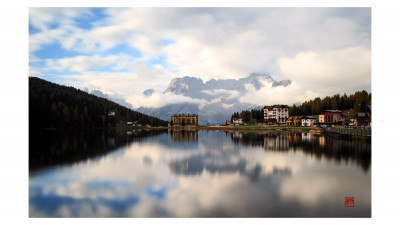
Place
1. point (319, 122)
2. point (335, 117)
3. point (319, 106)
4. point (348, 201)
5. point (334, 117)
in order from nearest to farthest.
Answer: point (348, 201), point (334, 117), point (335, 117), point (319, 122), point (319, 106)

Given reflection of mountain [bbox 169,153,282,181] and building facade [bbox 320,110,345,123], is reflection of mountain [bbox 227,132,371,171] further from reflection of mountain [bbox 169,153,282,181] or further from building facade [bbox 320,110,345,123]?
building facade [bbox 320,110,345,123]

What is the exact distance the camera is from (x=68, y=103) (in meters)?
125

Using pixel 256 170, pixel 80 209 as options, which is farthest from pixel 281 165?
pixel 80 209

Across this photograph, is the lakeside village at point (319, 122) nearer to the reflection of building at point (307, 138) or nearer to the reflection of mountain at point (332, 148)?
the reflection of mountain at point (332, 148)

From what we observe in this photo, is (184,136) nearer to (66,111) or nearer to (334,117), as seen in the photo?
(66,111)

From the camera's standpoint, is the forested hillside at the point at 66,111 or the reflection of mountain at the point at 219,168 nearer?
the reflection of mountain at the point at 219,168

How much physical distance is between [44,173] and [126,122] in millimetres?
173733

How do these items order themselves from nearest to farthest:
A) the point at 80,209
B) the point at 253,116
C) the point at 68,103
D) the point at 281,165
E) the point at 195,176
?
the point at 80,209
the point at 195,176
the point at 281,165
the point at 68,103
the point at 253,116

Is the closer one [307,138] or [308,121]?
[307,138]

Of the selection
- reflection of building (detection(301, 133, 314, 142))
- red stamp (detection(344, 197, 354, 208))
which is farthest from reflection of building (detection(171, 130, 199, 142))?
red stamp (detection(344, 197, 354, 208))

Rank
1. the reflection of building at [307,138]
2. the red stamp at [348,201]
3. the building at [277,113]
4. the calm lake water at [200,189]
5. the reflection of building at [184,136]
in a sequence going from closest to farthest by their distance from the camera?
the calm lake water at [200,189] → the red stamp at [348,201] → the reflection of building at [307,138] → the reflection of building at [184,136] → the building at [277,113]

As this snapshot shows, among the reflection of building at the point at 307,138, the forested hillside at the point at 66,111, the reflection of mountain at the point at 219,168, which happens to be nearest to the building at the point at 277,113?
the forested hillside at the point at 66,111

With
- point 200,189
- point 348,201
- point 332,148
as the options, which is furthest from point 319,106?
point 200,189
